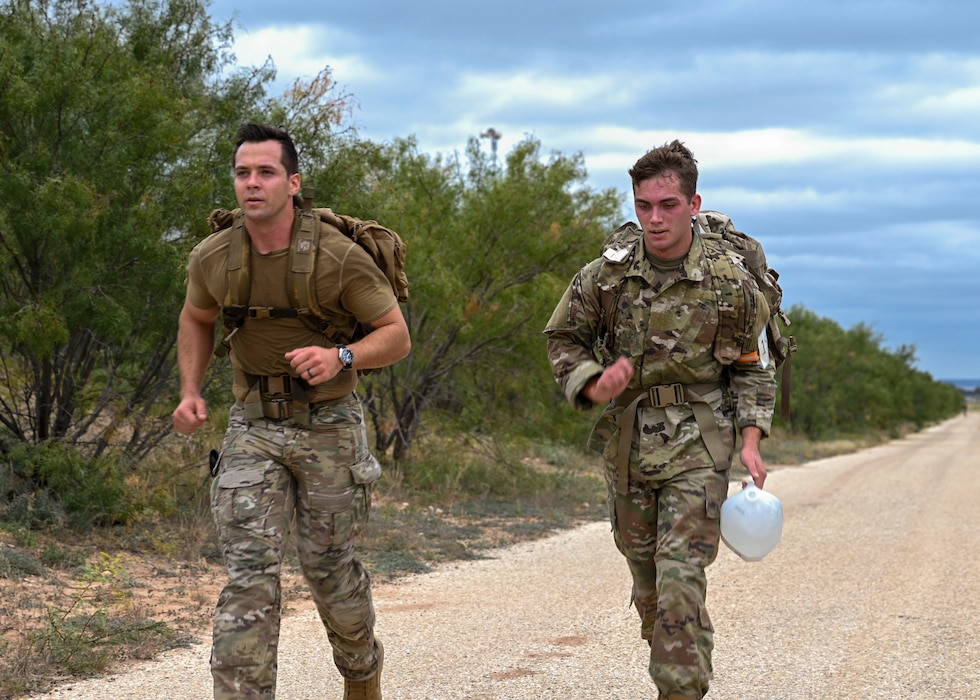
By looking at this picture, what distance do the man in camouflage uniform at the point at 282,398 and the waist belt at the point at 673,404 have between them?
912 mm

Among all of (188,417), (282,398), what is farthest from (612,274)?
(188,417)

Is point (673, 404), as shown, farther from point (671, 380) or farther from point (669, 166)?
point (669, 166)

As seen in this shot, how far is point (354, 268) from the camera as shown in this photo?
15.0ft

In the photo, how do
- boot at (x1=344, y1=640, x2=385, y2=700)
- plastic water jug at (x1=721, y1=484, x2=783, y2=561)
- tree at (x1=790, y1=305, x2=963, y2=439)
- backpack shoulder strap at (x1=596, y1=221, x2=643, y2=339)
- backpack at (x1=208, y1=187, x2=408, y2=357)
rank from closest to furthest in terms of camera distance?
plastic water jug at (x1=721, y1=484, x2=783, y2=561) < backpack at (x1=208, y1=187, x2=408, y2=357) < backpack shoulder strap at (x1=596, y1=221, x2=643, y2=339) < boot at (x1=344, y1=640, x2=385, y2=700) < tree at (x1=790, y1=305, x2=963, y2=439)

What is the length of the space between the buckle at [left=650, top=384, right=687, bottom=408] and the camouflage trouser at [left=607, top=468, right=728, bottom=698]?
0.90 feet

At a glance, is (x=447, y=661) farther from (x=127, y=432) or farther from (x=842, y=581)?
(x=127, y=432)

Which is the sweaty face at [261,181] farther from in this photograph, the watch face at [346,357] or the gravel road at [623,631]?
the gravel road at [623,631]

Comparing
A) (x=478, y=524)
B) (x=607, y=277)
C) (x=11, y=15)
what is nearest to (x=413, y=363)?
(x=478, y=524)

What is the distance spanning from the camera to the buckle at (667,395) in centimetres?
467

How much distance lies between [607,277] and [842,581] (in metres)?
5.44

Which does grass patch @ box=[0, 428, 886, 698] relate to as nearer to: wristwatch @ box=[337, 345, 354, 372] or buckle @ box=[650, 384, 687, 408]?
wristwatch @ box=[337, 345, 354, 372]

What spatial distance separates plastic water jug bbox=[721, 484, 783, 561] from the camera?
4398 mm

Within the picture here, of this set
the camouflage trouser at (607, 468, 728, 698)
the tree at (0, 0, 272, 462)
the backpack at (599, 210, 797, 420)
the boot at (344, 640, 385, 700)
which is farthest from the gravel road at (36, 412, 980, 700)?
the tree at (0, 0, 272, 462)

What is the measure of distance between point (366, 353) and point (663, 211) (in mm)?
1251
